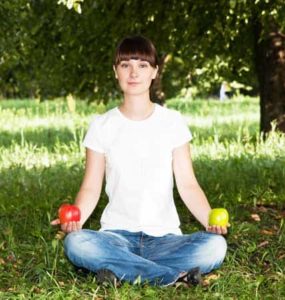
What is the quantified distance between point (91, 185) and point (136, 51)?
0.84 meters

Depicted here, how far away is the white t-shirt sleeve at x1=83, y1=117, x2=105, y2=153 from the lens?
5066mm

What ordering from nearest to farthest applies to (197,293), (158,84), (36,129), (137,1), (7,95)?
(197,293), (137,1), (36,129), (158,84), (7,95)

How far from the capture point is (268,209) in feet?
23.4

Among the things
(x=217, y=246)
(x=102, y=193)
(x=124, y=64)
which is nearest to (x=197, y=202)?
(x=217, y=246)

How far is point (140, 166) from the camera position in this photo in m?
4.98

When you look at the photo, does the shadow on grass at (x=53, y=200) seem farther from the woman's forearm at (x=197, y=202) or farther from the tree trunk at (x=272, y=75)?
the tree trunk at (x=272, y=75)

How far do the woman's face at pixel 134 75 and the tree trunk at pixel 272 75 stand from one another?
6.76 meters

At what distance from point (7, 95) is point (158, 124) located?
122ft

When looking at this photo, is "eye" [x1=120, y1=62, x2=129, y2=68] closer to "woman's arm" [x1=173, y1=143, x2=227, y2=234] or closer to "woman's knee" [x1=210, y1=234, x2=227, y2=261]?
"woman's arm" [x1=173, y1=143, x2=227, y2=234]

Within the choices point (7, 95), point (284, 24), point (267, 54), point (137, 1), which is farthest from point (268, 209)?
point (7, 95)

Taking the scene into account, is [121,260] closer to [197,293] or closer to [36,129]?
[197,293]

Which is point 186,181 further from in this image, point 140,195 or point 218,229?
point 218,229

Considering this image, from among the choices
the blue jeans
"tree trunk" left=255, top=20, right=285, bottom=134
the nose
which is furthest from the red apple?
"tree trunk" left=255, top=20, right=285, bottom=134

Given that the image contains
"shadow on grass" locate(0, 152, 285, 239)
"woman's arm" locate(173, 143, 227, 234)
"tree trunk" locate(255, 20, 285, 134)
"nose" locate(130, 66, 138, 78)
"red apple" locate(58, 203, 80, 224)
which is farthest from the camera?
"tree trunk" locate(255, 20, 285, 134)
